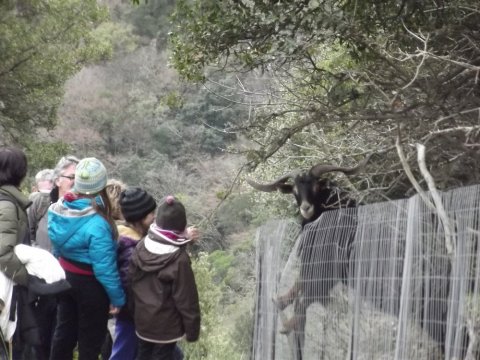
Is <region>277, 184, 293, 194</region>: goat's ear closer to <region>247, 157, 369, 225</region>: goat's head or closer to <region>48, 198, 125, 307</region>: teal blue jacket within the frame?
<region>247, 157, 369, 225</region>: goat's head

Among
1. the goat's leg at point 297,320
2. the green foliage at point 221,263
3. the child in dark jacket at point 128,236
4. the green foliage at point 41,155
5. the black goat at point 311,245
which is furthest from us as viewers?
the green foliage at point 221,263

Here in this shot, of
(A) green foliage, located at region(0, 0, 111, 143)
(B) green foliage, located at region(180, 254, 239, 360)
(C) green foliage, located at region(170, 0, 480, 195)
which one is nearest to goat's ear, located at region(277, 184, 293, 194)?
(C) green foliage, located at region(170, 0, 480, 195)

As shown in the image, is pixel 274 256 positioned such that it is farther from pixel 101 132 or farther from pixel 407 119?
pixel 101 132

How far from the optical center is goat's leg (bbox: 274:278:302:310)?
573 centimetres

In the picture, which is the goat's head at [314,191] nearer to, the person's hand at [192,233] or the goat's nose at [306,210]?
the goat's nose at [306,210]

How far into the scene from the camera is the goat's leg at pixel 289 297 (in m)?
5.73

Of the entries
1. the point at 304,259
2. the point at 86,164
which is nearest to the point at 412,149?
the point at 304,259

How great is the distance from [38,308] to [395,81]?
3530mm

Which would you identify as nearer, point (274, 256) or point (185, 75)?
point (274, 256)

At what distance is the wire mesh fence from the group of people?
2.17ft

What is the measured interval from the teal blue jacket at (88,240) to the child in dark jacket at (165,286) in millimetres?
174

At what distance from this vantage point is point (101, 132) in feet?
115

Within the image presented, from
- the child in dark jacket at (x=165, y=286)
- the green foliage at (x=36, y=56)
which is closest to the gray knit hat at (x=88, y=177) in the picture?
the child in dark jacket at (x=165, y=286)

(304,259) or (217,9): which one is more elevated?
(217,9)
